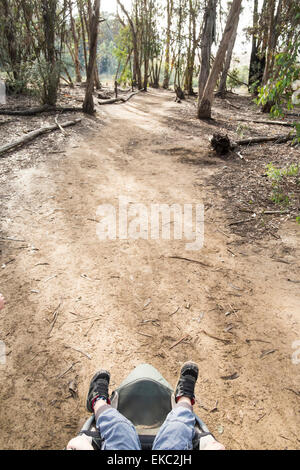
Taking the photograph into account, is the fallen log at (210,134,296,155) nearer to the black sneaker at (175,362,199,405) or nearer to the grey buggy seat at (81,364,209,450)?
the black sneaker at (175,362,199,405)

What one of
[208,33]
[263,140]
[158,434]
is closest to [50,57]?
[208,33]

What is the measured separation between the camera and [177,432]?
1712mm

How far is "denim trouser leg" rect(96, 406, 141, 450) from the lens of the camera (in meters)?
1.67

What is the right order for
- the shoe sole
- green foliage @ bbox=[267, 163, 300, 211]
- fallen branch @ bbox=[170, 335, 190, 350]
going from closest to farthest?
the shoe sole < fallen branch @ bbox=[170, 335, 190, 350] < green foliage @ bbox=[267, 163, 300, 211]

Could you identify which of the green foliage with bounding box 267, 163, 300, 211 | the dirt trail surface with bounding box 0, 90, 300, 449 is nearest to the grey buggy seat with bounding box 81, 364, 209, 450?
the dirt trail surface with bounding box 0, 90, 300, 449

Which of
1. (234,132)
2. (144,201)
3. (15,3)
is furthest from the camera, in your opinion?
(15,3)

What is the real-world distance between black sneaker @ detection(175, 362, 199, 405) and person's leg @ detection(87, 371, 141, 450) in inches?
16.1

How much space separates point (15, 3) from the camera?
10773 mm

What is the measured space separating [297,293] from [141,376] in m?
1.85

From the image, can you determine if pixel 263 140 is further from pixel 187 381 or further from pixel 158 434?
pixel 158 434

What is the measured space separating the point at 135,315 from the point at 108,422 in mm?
1055

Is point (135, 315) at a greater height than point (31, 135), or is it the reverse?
point (31, 135)

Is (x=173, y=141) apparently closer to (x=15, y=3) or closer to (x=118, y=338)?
(x=118, y=338)

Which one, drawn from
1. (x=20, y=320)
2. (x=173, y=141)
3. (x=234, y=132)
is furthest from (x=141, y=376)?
(x=234, y=132)
